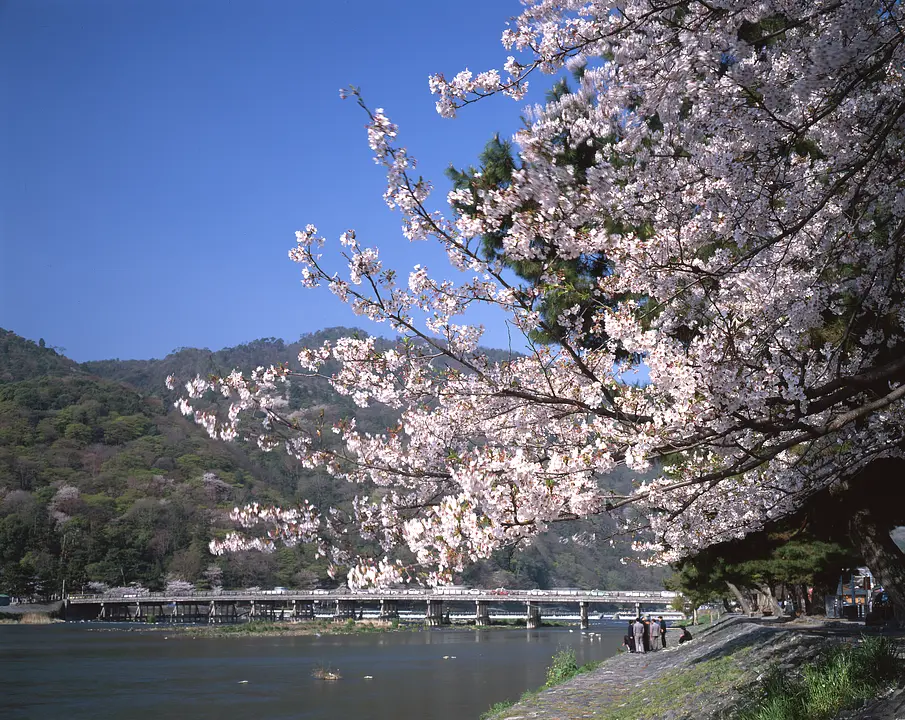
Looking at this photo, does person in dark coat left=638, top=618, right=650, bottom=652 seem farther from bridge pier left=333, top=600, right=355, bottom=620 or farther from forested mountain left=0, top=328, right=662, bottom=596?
bridge pier left=333, top=600, right=355, bottom=620

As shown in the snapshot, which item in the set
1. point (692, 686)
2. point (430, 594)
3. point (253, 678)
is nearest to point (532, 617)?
point (430, 594)

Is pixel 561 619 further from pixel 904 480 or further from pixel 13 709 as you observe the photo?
pixel 904 480

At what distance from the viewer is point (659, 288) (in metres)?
5.28

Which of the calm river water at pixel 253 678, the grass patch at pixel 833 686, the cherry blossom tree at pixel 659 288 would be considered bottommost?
the calm river water at pixel 253 678

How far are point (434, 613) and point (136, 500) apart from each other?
3426 cm

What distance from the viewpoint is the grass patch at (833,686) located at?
6.11 metres

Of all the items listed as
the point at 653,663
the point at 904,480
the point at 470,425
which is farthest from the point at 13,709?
the point at 904,480

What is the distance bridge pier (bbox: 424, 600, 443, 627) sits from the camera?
81.6 m

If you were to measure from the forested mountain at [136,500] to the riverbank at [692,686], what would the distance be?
4818 cm

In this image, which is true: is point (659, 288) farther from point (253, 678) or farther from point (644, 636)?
point (253, 678)

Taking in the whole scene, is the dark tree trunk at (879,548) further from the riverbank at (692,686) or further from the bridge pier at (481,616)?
the bridge pier at (481,616)

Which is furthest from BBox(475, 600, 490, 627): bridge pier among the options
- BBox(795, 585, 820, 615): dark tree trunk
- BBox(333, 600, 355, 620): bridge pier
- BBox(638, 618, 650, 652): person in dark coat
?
BBox(638, 618, 650, 652): person in dark coat

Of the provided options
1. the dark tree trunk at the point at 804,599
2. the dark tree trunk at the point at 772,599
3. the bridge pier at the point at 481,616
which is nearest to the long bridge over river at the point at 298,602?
the bridge pier at the point at 481,616

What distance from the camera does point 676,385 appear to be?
5316mm
